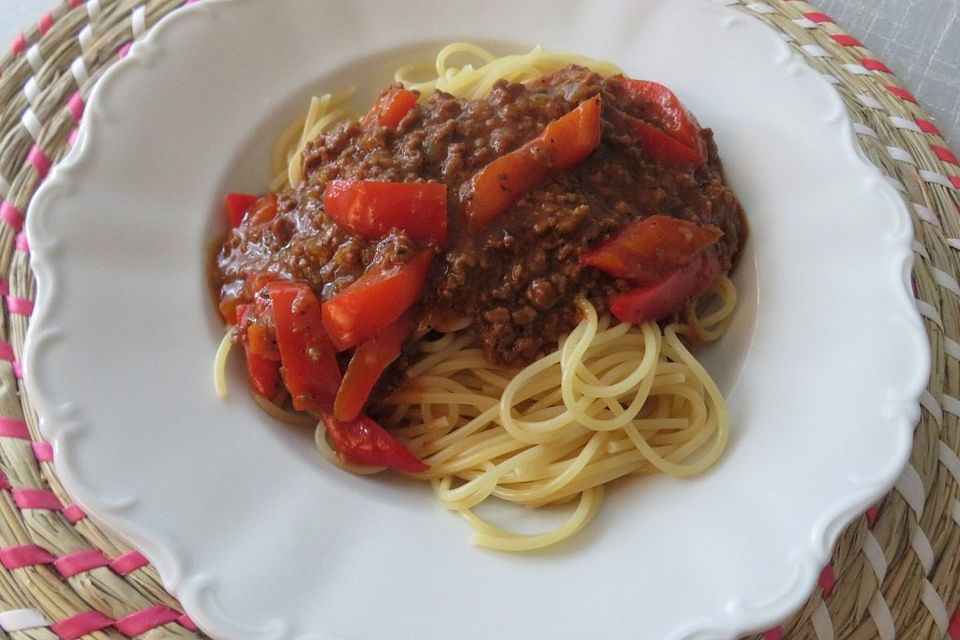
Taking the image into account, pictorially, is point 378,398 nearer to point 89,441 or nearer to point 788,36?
point 89,441

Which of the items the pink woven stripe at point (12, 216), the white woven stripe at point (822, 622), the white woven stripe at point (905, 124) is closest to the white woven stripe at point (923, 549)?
the white woven stripe at point (822, 622)

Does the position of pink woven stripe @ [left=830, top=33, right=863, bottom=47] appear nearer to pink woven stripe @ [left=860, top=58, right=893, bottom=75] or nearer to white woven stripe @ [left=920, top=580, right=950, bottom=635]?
pink woven stripe @ [left=860, top=58, right=893, bottom=75]

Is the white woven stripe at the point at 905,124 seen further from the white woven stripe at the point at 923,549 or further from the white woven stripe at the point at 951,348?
the white woven stripe at the point at 923,549

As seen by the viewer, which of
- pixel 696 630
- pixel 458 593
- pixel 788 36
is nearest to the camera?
pixel 696 630

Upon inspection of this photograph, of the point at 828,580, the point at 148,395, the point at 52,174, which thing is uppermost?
the point at 52,174

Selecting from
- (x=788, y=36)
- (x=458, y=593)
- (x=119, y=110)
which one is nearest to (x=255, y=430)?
(x=458, y=593)

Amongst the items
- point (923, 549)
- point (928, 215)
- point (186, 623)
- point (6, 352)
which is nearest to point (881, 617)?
point (923, 549)

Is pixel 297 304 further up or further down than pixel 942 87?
further up
